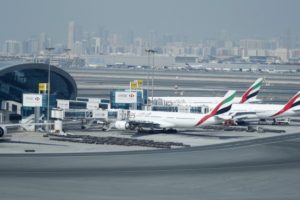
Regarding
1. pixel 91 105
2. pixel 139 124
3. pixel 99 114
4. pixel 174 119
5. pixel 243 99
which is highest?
pixel 243 99

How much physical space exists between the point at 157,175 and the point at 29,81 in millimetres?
52422

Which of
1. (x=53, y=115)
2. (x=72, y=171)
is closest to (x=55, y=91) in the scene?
(x=53, y=115)

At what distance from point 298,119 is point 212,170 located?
57.1 meters

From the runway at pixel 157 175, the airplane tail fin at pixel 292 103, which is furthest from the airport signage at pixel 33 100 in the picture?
the airplane tail fin at pixel 292 103

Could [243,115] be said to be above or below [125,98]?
below

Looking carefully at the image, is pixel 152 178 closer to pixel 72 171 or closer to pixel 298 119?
pixel 72 171

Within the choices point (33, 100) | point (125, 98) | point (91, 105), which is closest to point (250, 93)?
A: point (125, 98)

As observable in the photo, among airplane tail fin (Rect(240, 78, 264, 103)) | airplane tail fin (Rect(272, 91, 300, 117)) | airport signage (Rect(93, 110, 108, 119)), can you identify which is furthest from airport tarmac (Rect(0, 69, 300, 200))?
airplane tail fin (Rect(240, 78, 264, 103))

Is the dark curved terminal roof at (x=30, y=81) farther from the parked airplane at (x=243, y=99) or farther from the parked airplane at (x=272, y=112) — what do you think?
the parked airplane at (x=272, y=112)

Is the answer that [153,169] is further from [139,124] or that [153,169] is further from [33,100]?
[33,100]

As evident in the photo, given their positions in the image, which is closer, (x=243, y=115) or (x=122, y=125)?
(x=122, y=125)

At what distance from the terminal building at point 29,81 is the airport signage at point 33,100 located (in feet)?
30.1

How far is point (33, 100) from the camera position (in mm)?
83938

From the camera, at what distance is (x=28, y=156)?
6106 centimetres
